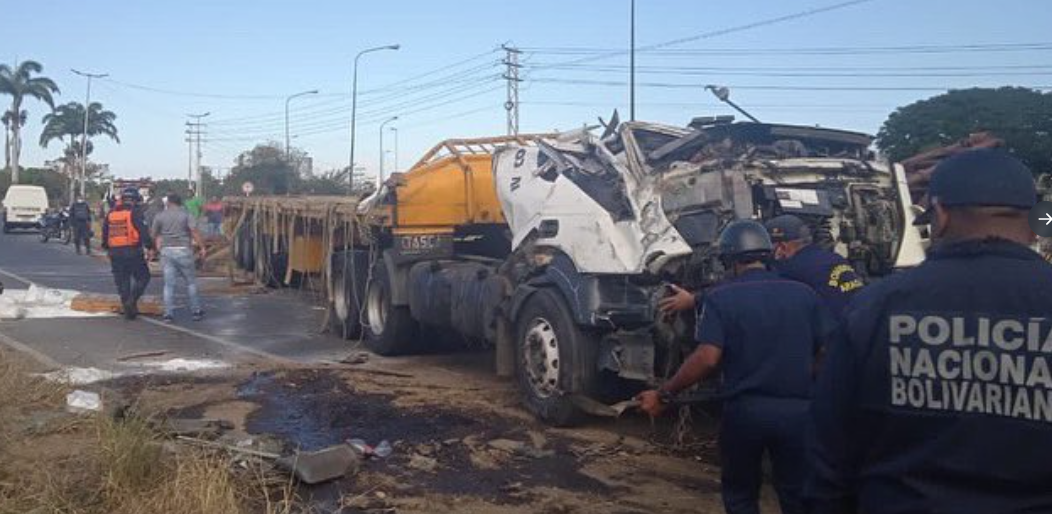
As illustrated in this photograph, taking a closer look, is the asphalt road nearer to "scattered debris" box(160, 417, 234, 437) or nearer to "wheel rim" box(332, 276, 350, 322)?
"wheel rim" box(332, 276, 350, 322)

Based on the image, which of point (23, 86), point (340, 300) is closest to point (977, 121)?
point (340, 300)

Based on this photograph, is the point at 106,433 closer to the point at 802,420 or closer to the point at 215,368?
the point at 802,420

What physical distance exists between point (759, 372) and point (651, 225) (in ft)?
9.40

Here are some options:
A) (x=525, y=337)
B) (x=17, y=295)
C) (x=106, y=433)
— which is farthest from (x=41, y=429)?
(x=17, y=295)

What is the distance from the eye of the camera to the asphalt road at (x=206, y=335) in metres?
11.1

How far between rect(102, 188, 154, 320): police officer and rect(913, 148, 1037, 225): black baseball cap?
12796mm

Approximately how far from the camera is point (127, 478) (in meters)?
5.11

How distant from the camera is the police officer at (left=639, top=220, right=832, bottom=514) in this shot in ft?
14.1

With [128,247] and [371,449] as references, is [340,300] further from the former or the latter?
[371,449]

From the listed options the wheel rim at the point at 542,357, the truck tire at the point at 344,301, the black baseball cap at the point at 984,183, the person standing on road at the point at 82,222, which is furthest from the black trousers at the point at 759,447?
the person standing on road at the point at 82,222

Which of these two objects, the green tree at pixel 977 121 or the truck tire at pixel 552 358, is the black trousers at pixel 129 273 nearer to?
the truck tire at pixel 552 358

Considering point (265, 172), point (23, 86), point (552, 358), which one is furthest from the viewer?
point (23, 86)

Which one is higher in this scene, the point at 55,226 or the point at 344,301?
the point at 55,226

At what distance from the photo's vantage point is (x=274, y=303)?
1705 centimetres
